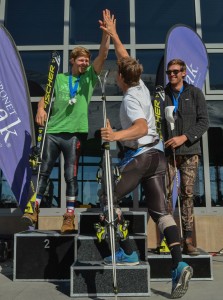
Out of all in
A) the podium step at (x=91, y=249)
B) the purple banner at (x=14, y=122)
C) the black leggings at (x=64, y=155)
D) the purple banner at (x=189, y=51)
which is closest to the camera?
the podium step at (x=91, y=249)

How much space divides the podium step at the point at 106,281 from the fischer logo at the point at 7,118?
2.18 meters

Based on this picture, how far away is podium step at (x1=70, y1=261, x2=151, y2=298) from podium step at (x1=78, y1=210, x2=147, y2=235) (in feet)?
1.88

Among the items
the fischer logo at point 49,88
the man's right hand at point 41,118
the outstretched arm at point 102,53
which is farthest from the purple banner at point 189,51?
the man's right hand at point 41,118

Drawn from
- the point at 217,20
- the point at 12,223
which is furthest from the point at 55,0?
the point at 12,223

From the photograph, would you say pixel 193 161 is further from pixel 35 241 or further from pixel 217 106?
pixel 217 106

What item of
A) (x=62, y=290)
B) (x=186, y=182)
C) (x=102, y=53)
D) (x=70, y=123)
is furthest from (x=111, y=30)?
(x=62, y=290)

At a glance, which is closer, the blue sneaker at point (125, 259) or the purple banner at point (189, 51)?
the blue sneaker at point (125, 259)

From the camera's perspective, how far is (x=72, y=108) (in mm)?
3348

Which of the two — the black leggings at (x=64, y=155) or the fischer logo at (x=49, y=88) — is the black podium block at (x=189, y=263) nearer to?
the black leggings at (x=64, y=155)

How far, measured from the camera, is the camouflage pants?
10.2 feet

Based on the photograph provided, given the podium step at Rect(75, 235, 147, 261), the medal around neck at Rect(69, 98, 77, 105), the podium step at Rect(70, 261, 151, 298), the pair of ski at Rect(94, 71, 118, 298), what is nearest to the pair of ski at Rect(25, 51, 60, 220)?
the medal around neck at Rect(69, 98, 77, 105)

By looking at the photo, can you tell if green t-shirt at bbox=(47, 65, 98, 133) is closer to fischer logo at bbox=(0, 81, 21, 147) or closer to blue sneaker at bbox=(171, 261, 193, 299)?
fischer logo at bbox=(0, 81, 21, 147)

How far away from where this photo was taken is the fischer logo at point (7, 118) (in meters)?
4.16

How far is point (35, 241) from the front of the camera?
10.0 feet
